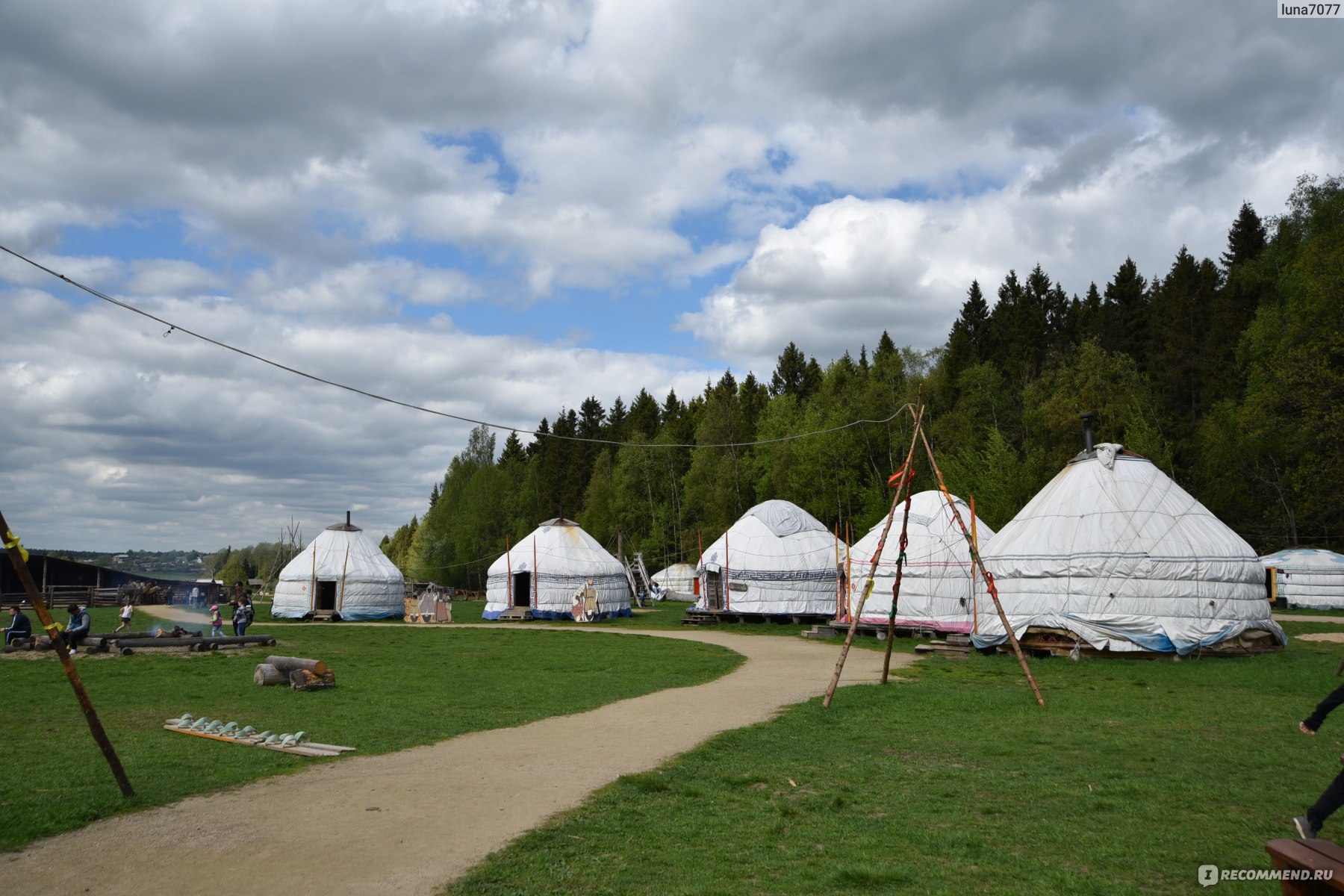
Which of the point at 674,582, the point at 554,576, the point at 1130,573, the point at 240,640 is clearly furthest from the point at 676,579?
the point at 1130,573

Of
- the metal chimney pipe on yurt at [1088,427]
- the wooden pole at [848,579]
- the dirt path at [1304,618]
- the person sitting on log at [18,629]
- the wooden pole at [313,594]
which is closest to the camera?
the person sitting on log at [18,629]

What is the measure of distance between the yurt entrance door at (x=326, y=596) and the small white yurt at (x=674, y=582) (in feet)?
72.9

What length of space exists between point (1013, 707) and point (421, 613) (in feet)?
90.0

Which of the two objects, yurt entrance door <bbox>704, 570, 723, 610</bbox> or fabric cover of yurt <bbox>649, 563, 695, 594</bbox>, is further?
fabric cover of yurt <bbox>649, 563, 695, 594</bbox>

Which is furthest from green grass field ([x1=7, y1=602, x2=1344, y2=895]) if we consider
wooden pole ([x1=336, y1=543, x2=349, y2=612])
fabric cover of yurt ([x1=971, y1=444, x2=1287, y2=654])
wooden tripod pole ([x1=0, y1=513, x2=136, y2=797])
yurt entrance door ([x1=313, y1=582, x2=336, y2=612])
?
yurt entrance door ([x1=313, y1=582, x2=336, y2=612])

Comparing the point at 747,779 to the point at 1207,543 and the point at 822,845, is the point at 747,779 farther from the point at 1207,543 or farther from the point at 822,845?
the point at 1207,543

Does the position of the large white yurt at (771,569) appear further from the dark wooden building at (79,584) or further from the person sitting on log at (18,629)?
the dark wooden building at (79,584)

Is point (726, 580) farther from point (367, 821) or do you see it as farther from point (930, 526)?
point (367, 821)

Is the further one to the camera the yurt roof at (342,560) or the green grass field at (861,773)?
the yurt roof at (342,560)

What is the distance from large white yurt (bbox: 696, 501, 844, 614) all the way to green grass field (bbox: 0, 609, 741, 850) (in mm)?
8589

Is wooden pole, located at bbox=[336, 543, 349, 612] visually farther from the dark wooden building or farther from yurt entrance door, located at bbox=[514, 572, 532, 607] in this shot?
the dark wooden building

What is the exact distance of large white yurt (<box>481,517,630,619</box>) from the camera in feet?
120

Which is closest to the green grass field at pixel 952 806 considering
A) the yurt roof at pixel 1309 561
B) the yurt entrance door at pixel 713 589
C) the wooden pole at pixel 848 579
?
the wooden pole at pixel 848 579

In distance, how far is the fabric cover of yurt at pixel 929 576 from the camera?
985 inches
